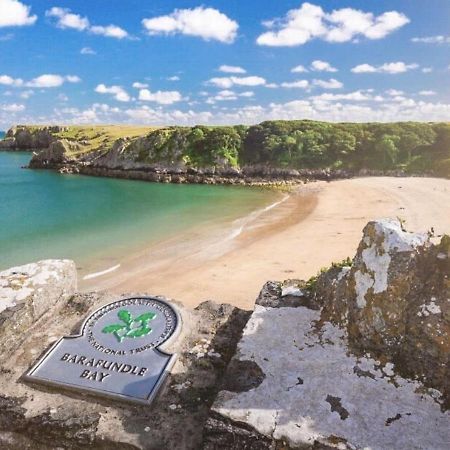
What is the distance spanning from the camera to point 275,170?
64500mm

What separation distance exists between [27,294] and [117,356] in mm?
2871

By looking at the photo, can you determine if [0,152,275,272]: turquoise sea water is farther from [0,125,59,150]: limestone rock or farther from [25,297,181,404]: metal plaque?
[0,125,59,150]: limestone rock

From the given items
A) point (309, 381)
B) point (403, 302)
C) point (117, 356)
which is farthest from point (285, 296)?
point (117, 356)

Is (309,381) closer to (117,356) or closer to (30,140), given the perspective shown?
(117,356)

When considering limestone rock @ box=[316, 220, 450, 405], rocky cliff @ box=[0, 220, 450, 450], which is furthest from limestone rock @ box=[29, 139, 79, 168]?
limestone rock @ box=[316, 220, 450, 405]

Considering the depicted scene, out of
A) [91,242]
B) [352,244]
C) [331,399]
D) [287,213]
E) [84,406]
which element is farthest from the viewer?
[287,213]

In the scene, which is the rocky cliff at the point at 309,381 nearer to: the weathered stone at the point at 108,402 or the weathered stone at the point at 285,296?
the weathered stone at the point at 108,402

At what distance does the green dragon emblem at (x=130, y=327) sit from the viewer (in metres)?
8.02

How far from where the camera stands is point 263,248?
2423 cm

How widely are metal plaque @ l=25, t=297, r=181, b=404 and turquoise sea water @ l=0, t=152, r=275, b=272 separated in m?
13.9

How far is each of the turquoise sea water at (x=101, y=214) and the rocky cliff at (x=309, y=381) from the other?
15.5m

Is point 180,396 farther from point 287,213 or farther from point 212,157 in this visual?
point 212,157

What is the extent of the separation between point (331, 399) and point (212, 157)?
214 feet

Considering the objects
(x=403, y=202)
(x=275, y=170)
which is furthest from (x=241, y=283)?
(x=275, y=170)
